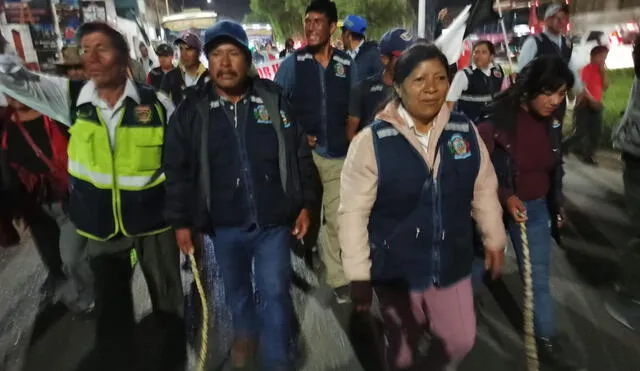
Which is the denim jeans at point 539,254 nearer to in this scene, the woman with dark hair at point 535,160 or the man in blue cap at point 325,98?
the woman with dark hair at point 535,160

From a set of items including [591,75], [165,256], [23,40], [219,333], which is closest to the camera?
[165,256]

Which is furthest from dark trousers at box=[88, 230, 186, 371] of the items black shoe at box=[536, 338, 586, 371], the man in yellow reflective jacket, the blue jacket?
the blue jacket

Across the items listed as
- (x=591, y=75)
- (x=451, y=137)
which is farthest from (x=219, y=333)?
(x=591, y=75)

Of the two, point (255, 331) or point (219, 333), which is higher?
point (255, 331)

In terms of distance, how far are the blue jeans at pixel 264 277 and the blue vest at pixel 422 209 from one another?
2.59ft

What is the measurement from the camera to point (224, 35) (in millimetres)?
2770

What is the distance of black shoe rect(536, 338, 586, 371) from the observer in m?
3.26

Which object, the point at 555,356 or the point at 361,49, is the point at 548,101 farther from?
the point at 361,49

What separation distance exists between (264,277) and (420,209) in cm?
115

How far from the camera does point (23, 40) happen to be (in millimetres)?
14484

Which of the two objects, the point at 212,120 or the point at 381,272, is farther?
the point at 212,120

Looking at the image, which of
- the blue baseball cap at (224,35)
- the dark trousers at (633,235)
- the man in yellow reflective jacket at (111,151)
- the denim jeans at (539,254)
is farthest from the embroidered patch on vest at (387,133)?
the dark trousers at (633,235)

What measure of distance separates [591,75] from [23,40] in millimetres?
13767

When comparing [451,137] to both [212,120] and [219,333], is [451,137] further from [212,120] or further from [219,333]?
[219,333]
